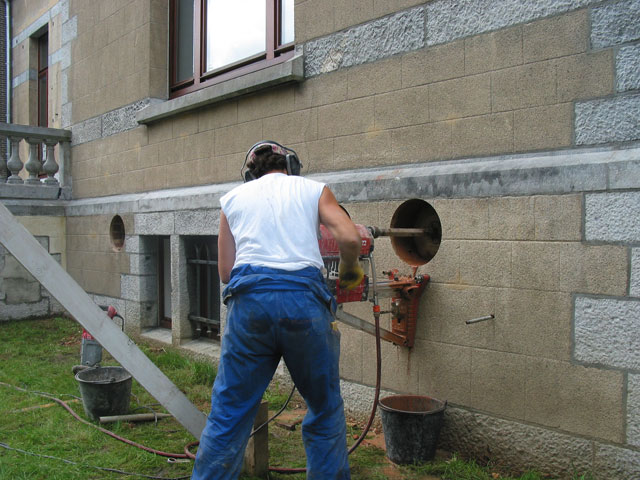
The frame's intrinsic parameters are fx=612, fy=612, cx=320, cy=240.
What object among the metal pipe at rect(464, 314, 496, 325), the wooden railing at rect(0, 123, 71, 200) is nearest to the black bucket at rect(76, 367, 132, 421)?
the metal pipe at rect(464, 314, 496, 325)

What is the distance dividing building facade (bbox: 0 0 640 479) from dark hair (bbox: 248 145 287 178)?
1.31m

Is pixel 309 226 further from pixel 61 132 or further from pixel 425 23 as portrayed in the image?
pixel 61 132

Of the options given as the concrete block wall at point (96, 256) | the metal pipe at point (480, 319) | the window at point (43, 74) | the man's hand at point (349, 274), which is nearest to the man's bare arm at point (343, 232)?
the man's hand at point (349, 274)

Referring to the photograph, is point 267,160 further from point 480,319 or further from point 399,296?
point 480,319

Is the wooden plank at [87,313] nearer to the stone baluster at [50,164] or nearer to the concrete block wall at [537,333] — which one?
the concrete block wall at [537,333]

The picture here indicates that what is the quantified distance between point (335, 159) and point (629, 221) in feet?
7.73

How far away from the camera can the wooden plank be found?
3.33 metres

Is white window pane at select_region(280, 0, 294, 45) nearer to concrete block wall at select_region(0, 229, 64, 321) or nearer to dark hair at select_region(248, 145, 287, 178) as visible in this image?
dark hair at select_region(248, 145, 287, 178)

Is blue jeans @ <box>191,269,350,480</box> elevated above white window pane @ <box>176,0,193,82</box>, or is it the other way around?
white window pane @ <box>176,0,193,82</box>

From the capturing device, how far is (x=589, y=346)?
3.41 metres

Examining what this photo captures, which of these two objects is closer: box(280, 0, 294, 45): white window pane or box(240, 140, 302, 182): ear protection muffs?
box(240, 140, 302, 182): ear protection muffs

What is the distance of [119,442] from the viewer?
4.25 m

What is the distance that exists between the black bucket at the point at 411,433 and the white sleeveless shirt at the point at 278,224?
133cm

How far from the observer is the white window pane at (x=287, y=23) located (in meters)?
5.93
